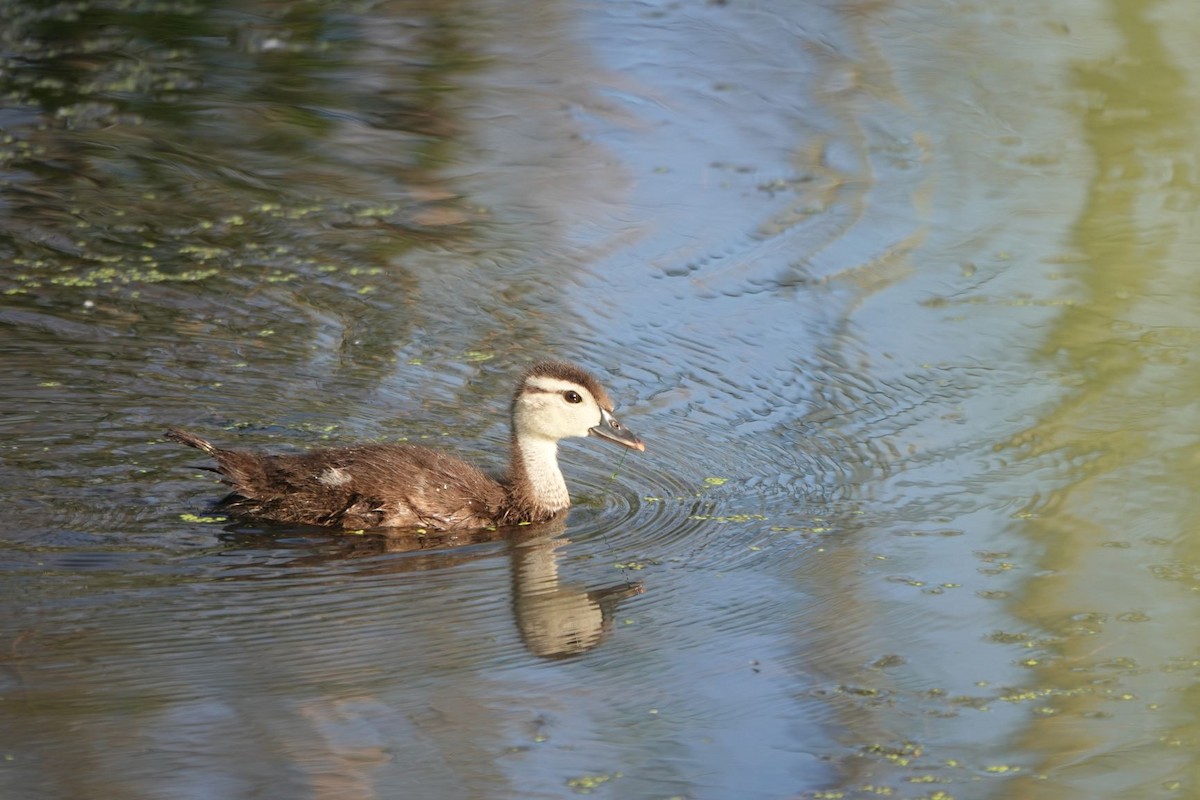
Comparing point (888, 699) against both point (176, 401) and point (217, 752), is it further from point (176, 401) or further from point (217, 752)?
point (176, 401)

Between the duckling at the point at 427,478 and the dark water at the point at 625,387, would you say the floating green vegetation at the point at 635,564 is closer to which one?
the dark water at the point at 625,387

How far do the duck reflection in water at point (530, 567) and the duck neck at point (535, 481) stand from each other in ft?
0.30

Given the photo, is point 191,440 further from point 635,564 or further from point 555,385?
point 635,564

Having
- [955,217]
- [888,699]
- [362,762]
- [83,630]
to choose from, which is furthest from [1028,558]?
[955,217]

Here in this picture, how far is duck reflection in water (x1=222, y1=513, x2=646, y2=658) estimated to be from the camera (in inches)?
248

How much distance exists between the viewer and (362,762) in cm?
526

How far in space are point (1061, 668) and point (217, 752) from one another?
2755 mm

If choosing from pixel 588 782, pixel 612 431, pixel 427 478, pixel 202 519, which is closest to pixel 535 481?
pixel 612 431

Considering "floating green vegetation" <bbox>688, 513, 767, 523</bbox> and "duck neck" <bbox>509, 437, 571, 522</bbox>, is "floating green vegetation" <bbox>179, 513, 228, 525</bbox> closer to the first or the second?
"duck neck" <bbox>509, 437, 571, 522</bbox>

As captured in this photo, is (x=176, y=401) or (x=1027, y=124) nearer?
(x=176, y=401)

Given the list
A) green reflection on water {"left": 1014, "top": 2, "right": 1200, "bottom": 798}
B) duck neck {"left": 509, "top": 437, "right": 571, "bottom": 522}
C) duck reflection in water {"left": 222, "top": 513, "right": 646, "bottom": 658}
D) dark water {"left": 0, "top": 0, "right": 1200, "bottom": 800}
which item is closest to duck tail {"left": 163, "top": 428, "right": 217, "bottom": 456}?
dark water {"left": 0, "top": 0, "right": 1200, "bottom": 800}

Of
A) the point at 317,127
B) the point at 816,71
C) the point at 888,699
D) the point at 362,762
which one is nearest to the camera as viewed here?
the point at 362,762

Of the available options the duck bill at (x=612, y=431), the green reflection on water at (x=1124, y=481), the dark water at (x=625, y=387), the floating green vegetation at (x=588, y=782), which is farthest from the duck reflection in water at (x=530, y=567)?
the green reflection on water at (x=1124, y=481)

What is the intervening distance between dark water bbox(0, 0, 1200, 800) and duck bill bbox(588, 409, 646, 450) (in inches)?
10.8
